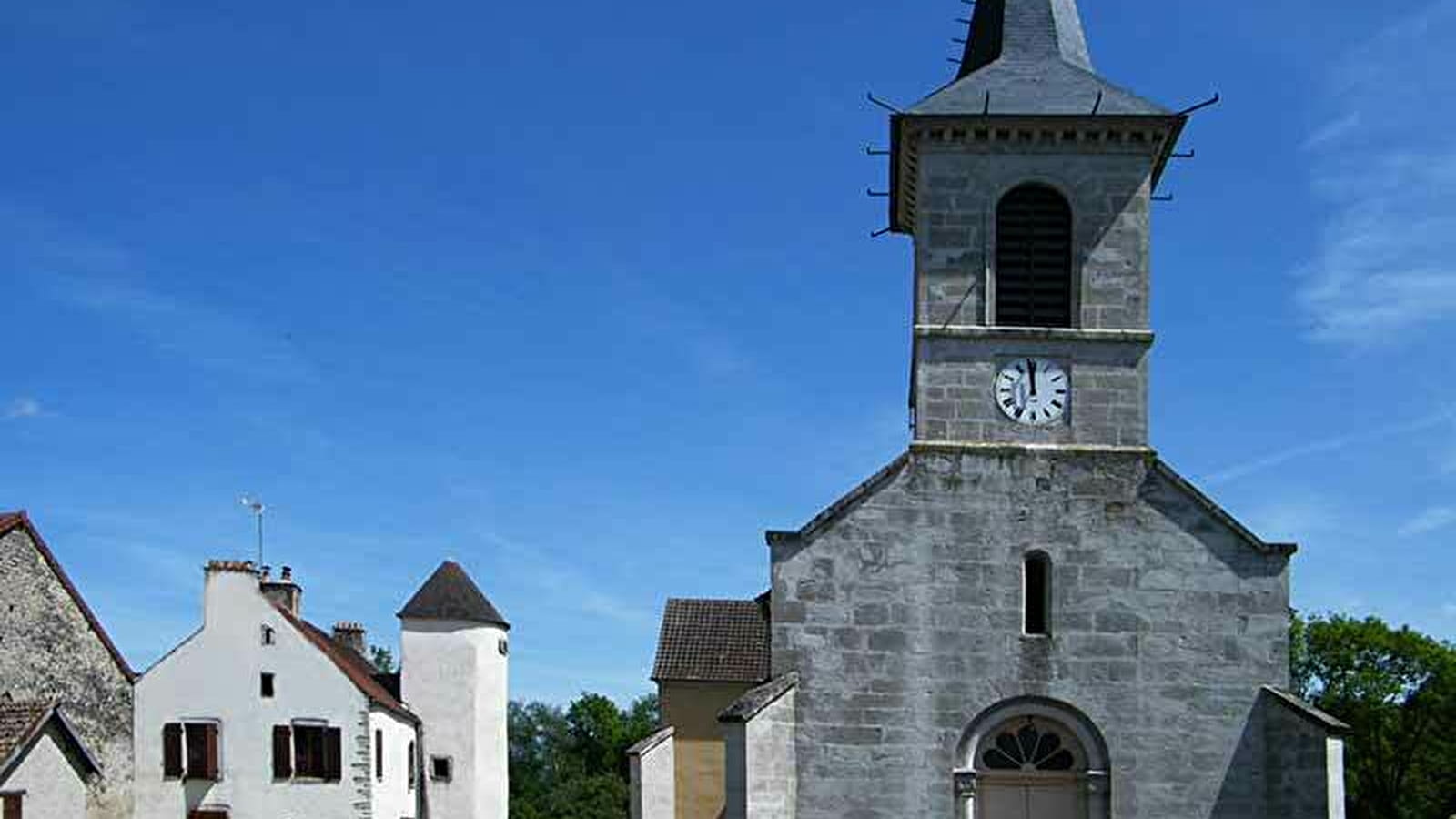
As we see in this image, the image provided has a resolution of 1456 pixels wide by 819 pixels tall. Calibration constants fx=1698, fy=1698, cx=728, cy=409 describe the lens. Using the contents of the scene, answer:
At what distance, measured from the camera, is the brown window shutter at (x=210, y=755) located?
127 feet

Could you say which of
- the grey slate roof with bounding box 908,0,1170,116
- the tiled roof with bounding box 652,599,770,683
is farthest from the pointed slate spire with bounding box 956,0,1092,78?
the tiled roof with bounding box 652,599,770,683

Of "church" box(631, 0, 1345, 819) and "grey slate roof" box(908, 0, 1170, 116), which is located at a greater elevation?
"grey slate roof" box(908, 0, 1170, 116)

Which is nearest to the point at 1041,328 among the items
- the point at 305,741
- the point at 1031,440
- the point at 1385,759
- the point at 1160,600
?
the point at 1031,440

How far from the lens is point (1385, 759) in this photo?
56.7 metres

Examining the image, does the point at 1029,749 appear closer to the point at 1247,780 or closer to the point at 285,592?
the point at 1247,780

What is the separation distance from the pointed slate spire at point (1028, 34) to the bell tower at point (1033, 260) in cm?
84

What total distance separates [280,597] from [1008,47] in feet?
86.8

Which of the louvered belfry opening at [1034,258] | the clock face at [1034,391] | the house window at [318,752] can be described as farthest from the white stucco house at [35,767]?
the louvered belfry opening at [1034,258]

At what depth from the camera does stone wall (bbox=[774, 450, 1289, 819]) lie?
21078 millimetres

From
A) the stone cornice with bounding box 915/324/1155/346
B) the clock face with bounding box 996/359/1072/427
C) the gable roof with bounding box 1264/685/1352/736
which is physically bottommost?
the gable roof with bounding box 1264/685/1352/736

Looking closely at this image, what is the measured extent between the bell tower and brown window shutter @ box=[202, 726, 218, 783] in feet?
75.3

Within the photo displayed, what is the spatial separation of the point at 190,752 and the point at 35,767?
10658 mm

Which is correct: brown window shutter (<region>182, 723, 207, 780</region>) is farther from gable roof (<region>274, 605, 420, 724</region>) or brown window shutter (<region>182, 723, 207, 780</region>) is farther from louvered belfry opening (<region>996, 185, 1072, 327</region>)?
louvered belfry opening (<region>996, 185, 1072, 327</region>)

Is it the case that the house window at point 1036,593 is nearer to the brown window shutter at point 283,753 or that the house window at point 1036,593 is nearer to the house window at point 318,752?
the house window at point 318,752
